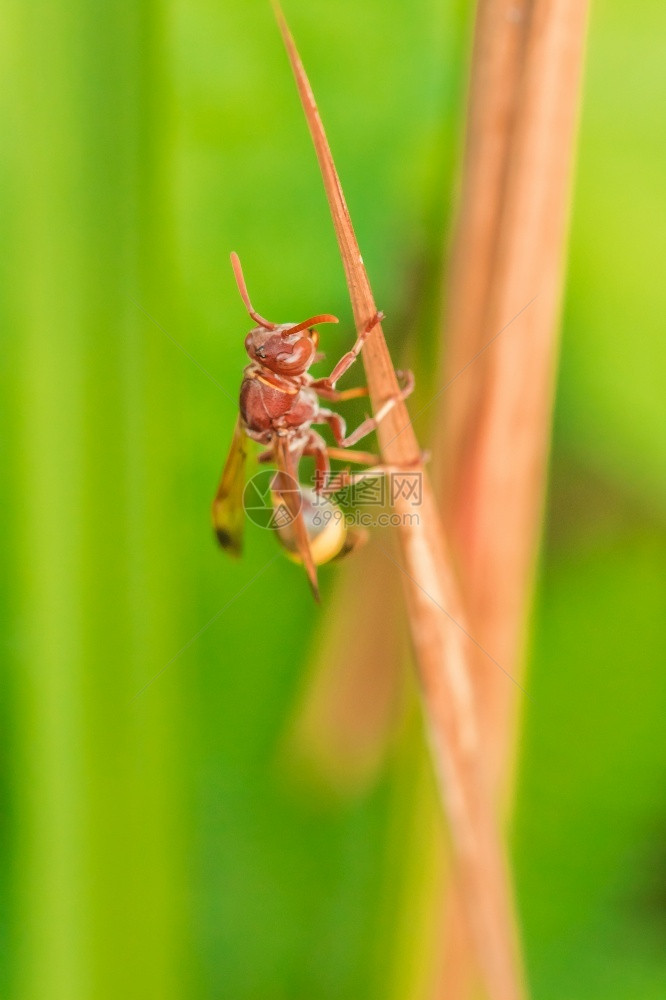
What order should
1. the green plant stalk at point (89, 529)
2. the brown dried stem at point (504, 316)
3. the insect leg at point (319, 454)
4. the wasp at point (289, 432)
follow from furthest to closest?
the insect leg at point (319, 454)
the wasp at point (289, 432)
the green plant stalk at point (89, 529)
the brown dried stem at point (504, 316)

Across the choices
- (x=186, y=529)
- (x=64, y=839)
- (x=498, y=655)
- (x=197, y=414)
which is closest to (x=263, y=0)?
(x=197, y=414)

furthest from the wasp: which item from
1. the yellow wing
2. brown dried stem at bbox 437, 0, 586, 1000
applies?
brown dried stem at bbox 437, 0, 586, 1000

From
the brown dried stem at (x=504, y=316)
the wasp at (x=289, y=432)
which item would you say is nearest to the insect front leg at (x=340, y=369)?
the wasp at (x=289, y=432)

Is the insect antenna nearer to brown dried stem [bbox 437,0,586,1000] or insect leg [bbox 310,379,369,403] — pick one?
insect leg [bbox 310,379,369,403]

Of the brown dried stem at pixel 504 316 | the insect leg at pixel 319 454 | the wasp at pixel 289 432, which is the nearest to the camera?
the brown dried stem at pixel 504 316

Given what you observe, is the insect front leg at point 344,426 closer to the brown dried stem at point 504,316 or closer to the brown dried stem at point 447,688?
the brown dried stem at point 504,316

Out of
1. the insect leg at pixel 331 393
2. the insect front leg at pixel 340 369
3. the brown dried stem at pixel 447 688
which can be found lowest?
the brown dried stem at pixel 447 688
